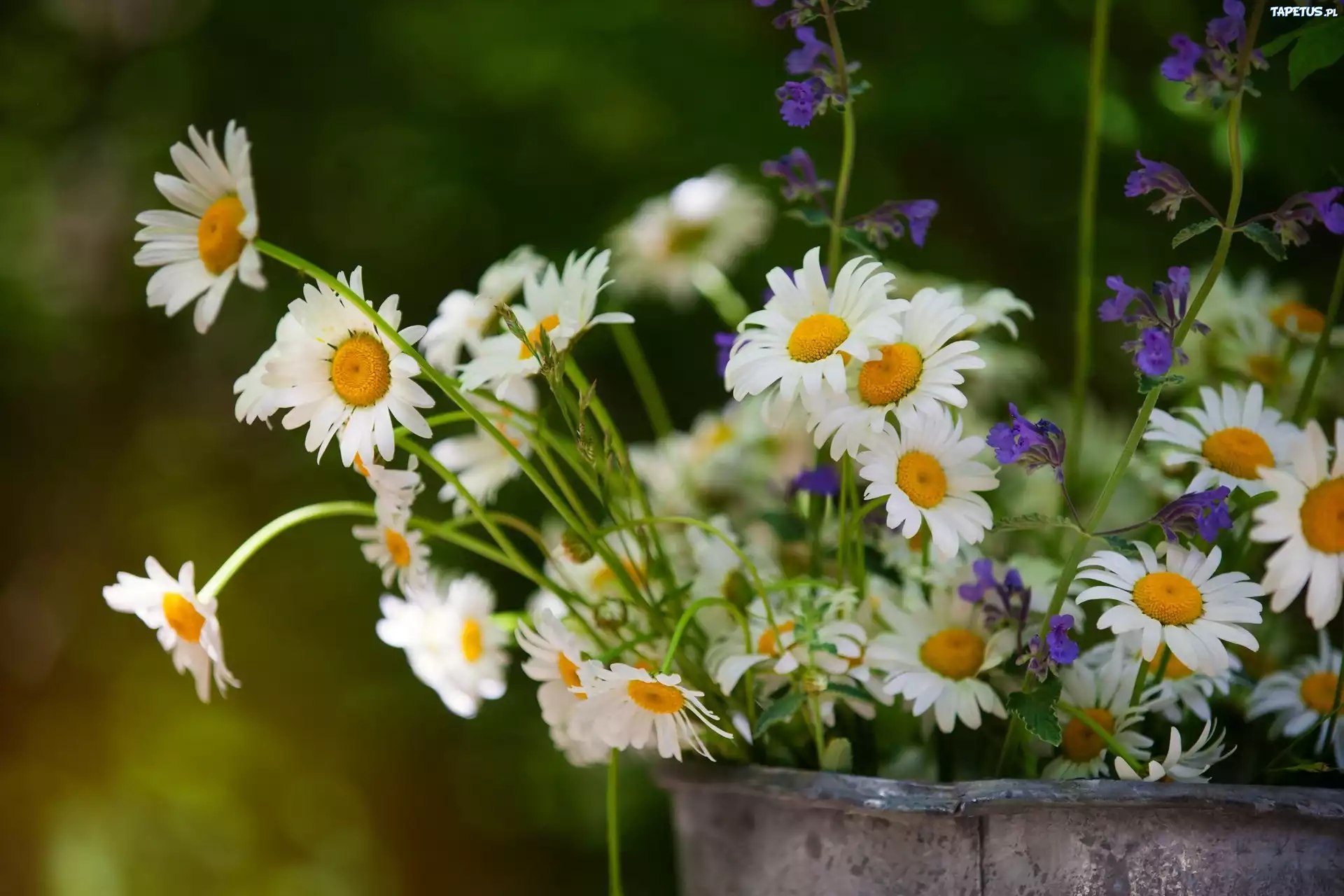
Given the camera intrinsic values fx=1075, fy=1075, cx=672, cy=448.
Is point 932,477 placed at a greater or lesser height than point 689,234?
lesser

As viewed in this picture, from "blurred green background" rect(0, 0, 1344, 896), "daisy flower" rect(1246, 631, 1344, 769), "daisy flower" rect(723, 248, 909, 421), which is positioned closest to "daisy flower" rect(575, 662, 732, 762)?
"daisy flower" rect(723, 248, 909, 421)

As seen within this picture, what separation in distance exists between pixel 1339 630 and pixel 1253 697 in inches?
9.6

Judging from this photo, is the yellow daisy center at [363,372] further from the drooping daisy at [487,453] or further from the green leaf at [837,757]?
the green leaf at [837,757]

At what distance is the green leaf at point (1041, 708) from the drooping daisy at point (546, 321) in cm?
18

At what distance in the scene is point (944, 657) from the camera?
39 cm

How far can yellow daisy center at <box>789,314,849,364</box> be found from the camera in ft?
1.15

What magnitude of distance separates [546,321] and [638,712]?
15 centimetres

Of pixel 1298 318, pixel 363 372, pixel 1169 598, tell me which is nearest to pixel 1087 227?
pixel 1298 318

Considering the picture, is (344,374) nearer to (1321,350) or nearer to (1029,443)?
(1029,443)

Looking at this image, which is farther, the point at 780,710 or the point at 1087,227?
the point at 1087,227

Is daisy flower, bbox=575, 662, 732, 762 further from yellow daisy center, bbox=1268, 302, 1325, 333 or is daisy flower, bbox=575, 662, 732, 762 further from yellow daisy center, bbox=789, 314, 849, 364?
yellow daisy center, bbox=1268, 302, 1325, 333

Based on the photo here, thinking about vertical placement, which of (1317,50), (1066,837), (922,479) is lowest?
(1066,837)

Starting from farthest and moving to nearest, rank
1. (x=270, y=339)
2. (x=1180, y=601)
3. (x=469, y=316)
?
(x=270, y=339)
(x=469, y=316)
(x=1180, y=601)

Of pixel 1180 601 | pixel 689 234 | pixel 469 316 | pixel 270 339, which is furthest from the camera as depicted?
pixel 270 339
